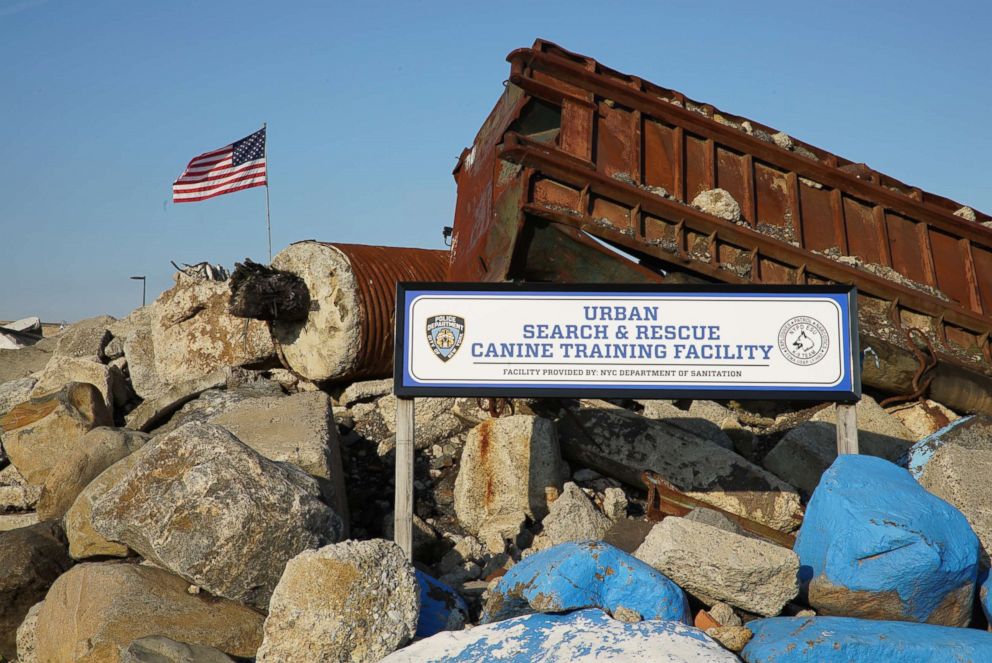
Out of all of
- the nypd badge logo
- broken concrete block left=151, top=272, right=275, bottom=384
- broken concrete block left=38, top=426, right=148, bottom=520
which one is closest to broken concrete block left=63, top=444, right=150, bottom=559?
broken concrete block left=38, top=426, right=148, bottom=520

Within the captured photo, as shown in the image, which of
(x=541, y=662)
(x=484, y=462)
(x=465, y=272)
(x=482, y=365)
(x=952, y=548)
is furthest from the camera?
(x=465, y=272)

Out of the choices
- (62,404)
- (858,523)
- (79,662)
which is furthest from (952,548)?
(62,404)

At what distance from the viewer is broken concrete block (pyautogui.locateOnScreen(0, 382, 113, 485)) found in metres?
8.09

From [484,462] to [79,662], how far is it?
2.92 meters

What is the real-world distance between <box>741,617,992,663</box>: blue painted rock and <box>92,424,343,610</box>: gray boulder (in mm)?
2385

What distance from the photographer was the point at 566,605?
14.6 ft

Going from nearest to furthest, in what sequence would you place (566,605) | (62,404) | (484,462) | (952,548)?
(566,605)
(952,548)
(484,462)
(62,404)

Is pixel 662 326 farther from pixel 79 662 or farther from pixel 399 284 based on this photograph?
pixel 79 662

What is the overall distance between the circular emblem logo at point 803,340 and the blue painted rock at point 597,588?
1.74 m

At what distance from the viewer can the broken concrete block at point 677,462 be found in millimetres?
6586

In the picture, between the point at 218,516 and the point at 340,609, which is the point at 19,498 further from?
the point at 340,609

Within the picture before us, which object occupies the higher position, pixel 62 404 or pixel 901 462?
pixel 62 404

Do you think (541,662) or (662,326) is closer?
(541,662)

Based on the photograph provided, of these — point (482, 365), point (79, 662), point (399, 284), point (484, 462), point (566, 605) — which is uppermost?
point (399, 284)
